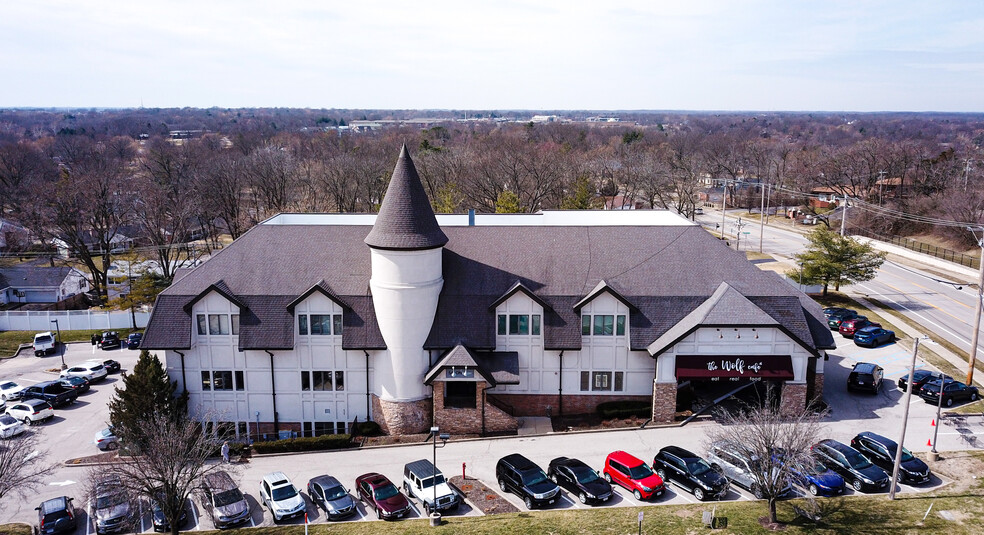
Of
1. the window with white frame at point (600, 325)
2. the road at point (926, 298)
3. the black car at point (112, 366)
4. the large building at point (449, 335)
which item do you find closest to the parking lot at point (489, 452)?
the large building at point (449, 335)

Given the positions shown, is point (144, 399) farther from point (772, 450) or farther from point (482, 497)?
point (772, 450)

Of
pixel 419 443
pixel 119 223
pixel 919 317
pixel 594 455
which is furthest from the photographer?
pixel 119 223

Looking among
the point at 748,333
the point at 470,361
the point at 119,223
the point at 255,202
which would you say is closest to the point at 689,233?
the point at 748,333

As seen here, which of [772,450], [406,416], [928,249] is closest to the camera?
[772,450]

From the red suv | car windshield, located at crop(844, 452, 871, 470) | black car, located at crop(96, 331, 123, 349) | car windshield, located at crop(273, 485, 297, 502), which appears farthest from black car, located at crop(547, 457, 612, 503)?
black car, located at crop(96, 331, 123, 349)

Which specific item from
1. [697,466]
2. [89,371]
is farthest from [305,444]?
[89,371]

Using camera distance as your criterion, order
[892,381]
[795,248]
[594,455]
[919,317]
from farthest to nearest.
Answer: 1. [795,248]
2. [919,317]
3. [892,381]
4. [594,455]

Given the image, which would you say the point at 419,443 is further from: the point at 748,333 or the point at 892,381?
the point at 892,381

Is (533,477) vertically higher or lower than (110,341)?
higher
